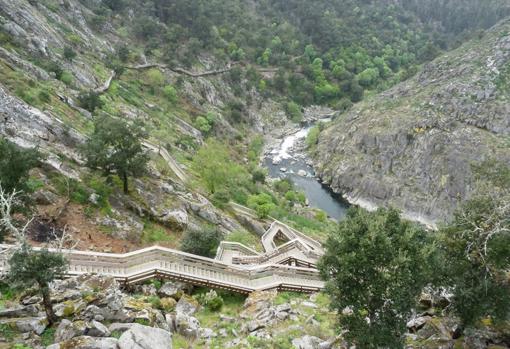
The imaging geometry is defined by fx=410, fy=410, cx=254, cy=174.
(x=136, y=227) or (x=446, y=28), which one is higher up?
(x=446, y=28)

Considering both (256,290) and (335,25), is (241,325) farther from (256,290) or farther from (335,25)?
(335,25)

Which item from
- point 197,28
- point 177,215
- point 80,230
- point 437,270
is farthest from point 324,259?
point 197,28

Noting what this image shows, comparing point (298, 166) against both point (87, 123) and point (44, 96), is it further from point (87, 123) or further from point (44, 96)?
point (44, 96)

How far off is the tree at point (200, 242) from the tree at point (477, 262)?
17309mm

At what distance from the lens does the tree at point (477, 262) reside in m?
17.9

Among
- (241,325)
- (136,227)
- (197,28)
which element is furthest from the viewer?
(197,28)

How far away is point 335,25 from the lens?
156 m

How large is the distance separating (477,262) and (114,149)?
29596 millimetres

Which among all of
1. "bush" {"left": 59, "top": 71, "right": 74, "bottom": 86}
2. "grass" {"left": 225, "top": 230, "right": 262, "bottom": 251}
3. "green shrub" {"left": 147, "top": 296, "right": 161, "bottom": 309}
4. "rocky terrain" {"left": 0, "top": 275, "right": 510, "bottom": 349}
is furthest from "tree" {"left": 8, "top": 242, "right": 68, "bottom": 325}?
"bush" {"left": 59, "top": 71, "right": 74, "bottom": 86}

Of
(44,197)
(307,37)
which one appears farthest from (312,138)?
(44,197)

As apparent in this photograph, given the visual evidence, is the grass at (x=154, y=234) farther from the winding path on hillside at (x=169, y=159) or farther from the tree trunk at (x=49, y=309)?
the tree trunk at (x=49, y=309)

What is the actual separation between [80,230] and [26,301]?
13.6 meters

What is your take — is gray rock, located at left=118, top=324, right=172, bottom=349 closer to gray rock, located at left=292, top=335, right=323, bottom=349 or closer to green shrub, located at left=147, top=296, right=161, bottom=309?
green shrub, located at left=147, top=296, right=161, bottom=309

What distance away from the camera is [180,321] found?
69.6ft
